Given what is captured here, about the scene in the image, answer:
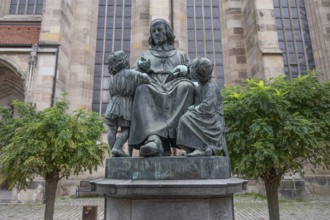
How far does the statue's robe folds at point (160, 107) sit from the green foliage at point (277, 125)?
2.89m

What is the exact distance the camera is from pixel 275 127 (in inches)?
240

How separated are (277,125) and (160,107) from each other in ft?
12.3

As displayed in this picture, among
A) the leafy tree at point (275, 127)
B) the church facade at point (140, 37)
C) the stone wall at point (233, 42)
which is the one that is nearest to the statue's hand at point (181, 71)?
the leafy tree at point (275, 127)

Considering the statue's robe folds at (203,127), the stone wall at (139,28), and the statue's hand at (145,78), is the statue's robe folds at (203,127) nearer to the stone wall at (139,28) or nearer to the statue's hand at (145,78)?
the statue's hand at (145,78)

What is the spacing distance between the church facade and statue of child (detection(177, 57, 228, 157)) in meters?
9.66

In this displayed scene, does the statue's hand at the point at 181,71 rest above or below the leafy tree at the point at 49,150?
above

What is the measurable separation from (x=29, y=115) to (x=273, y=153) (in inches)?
234

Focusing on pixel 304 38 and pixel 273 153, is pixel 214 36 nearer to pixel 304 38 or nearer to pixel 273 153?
pixel 304 38

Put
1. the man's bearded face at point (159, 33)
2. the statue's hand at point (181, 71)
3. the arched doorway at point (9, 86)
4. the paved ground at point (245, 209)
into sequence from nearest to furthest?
the statue's hand at point (181, 71)
the man's bearded face at point (159, 33)
the paved ground at point (245, 209)
the arched doorway at point (9, 86)

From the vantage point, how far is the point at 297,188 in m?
10.8

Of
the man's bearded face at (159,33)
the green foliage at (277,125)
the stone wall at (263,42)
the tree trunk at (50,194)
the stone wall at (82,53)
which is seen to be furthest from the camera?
the stone wall at (82,53)

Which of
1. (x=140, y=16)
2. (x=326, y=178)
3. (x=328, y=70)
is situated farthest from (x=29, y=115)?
(x=328, y=70)

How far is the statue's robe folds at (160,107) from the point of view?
315 centimetres

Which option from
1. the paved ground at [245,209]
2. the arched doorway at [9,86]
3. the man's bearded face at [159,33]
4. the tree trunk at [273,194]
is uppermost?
the arched doorway at [9,86]
